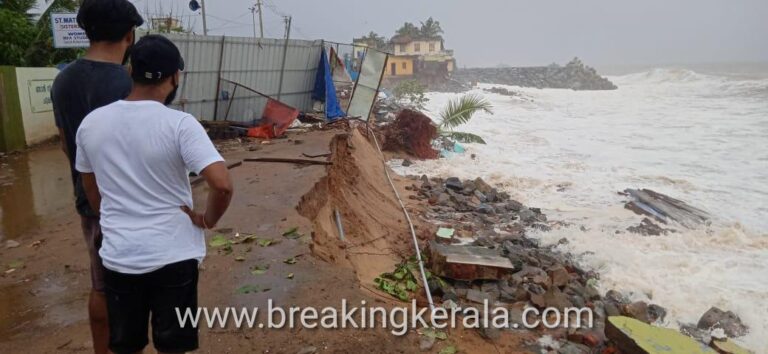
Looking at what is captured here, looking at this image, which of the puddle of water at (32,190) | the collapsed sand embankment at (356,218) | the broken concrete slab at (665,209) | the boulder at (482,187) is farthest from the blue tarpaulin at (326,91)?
the broken concrete slab at (665,209)

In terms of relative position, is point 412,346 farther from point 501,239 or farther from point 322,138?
point 322,138

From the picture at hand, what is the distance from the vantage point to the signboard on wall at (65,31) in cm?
852

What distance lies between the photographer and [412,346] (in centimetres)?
329

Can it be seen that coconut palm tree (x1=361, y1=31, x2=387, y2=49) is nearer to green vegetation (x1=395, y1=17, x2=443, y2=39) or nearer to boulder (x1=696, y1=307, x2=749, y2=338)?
green vegetation (x1=395, y1=17, x2=443, y2=39)

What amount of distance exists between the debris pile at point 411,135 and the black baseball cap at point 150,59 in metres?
12.9

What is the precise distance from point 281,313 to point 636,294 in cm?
488

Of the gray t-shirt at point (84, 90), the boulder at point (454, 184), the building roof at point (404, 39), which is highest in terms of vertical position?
the gray t-shirt at point (84, 90)

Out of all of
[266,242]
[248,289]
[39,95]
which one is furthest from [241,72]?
[248,289]

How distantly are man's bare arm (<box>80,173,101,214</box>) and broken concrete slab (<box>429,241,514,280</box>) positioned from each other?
4327mm

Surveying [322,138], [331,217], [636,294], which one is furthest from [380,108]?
[636,294]

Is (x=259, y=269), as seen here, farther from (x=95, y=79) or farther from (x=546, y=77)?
(x=546, y=77)

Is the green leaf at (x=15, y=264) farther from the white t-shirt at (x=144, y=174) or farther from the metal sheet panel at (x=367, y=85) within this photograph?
the metal sheet panel at (x=367, y=85)

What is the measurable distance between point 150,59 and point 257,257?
284 centimetres

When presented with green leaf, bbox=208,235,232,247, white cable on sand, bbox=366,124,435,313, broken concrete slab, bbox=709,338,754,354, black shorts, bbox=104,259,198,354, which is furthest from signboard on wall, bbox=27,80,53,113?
broken concrete slab, bbox=709,338,754,354
